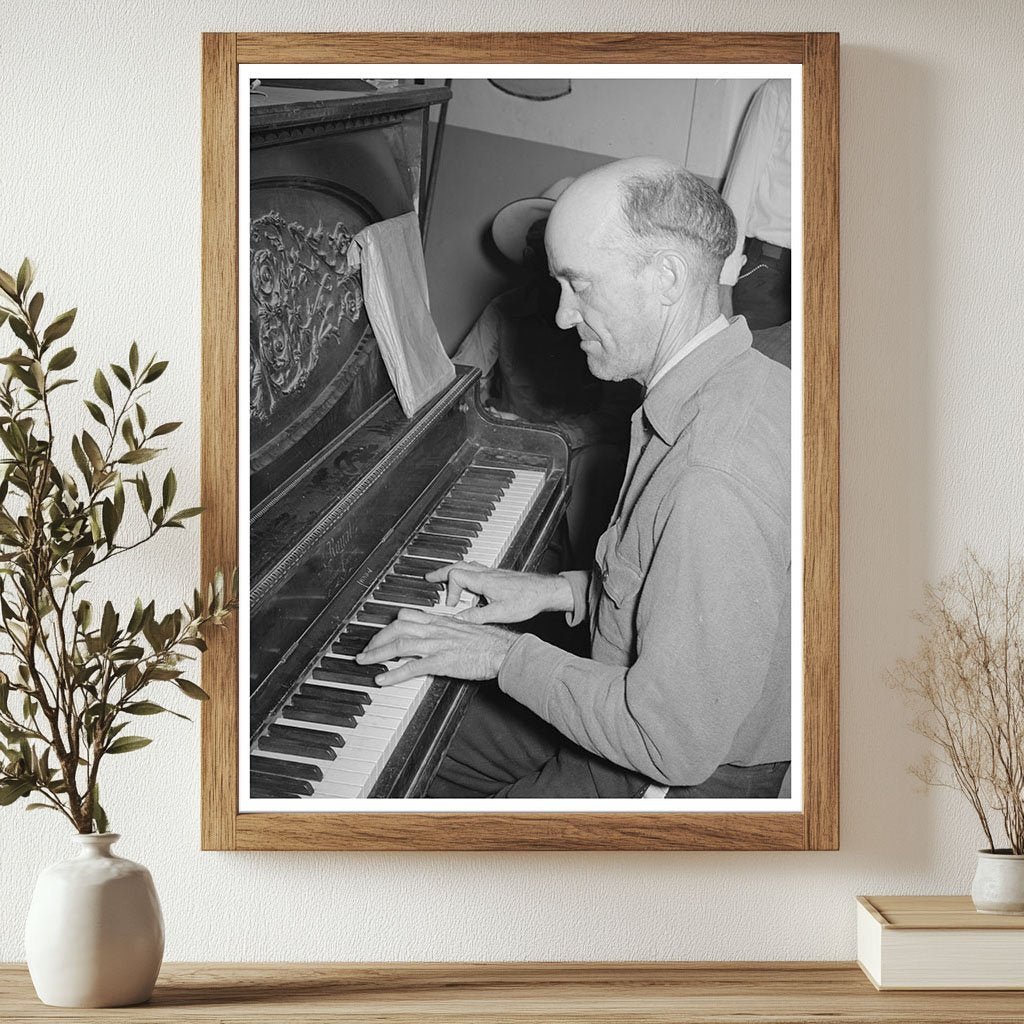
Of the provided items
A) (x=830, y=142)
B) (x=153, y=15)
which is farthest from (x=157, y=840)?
(x=830, y=142)

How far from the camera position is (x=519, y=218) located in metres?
1.96

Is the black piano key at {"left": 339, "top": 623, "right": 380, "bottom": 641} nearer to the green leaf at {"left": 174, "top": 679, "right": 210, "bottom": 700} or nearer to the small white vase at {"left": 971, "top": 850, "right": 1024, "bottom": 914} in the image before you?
the green leaf at {"left": 174, "top": 679, "right": 210, "bottom": 700}

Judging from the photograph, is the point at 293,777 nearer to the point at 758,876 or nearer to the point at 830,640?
the point at 758,876

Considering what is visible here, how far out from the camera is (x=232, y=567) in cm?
198

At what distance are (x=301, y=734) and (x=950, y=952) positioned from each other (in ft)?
3.64

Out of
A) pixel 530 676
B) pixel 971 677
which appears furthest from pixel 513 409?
pixel 971 677

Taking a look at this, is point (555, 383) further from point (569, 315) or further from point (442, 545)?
point (442, 545)

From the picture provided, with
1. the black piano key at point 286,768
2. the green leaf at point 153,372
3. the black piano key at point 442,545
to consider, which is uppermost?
the green leaf at point 153,372

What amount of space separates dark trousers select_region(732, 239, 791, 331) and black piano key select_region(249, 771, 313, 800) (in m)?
1.12

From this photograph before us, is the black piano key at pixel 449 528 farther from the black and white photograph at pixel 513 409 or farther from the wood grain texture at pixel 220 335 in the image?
the wood grain texture at pixel 220 335

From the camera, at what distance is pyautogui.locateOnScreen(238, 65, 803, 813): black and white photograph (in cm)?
196

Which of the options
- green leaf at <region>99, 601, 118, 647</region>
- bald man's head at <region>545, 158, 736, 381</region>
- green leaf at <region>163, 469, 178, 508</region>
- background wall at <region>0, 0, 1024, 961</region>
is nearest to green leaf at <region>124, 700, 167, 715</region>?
green leaf at <region>99, 601, 118, 647</region>

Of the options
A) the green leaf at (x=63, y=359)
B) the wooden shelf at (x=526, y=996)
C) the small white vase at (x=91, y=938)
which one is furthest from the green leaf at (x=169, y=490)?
the wooden shelf at (x=526, y=996)

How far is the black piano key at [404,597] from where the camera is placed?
196cm
